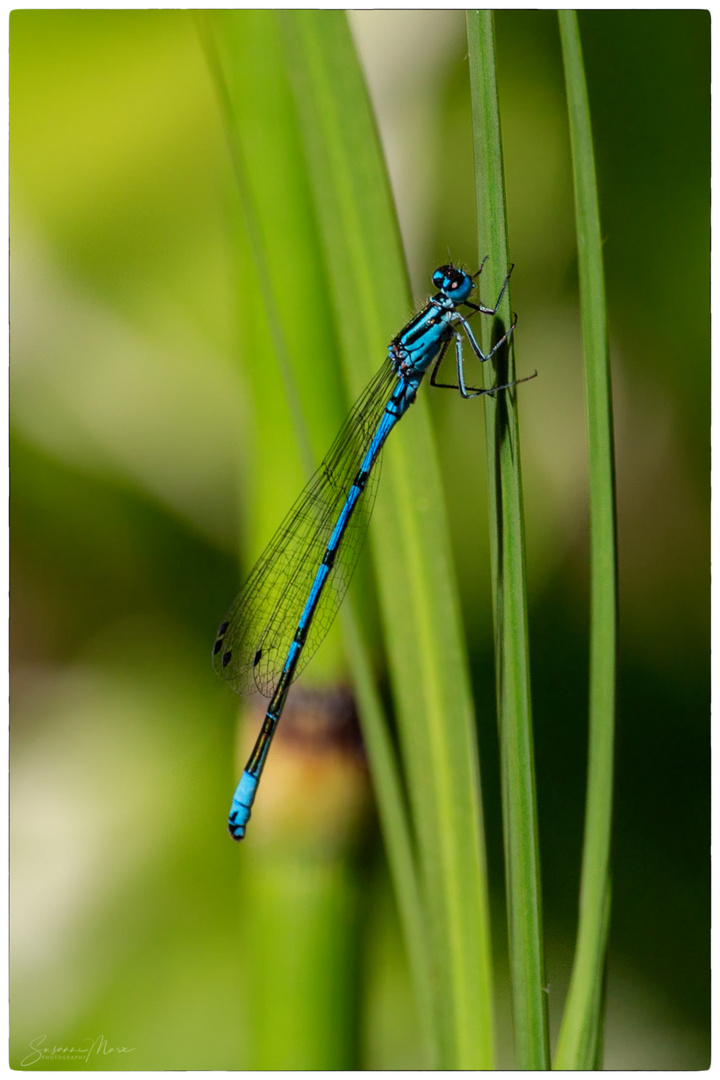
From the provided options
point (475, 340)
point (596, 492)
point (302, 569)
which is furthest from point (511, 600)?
point (302, 569)

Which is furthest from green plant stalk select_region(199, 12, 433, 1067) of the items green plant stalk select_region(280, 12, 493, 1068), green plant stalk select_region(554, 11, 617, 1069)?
green plant stalk select_region(554, 11, 617, 1069)

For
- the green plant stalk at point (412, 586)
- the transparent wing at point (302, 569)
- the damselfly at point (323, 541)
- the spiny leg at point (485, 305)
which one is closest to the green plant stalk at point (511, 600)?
the spiny leg at point (485, 305)

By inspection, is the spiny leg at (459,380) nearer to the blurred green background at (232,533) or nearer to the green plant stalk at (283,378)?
the blurred green background at (232,533)

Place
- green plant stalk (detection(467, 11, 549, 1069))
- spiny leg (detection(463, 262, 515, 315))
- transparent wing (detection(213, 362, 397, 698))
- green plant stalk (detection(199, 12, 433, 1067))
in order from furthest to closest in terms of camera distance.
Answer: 1. transparent wing (detection(213, 362, 397, 698))
2. green plant stalk (detection(199, 12, 433, 1067))
3. spiny leg (detection(463, 262, 515, 315))
4. green plant stalk (detection(467, 11, 549, 1069))

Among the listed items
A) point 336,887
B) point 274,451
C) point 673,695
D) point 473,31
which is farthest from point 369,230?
point 336,887

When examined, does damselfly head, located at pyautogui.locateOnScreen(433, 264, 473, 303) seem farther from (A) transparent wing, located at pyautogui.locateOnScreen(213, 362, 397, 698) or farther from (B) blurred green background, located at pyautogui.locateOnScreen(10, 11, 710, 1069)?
(A) transparent wing, located at pyautogui.locateOnScreen(213, 362, 397, 698)

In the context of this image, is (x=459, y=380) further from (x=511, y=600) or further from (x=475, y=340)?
(x=511, y=600)

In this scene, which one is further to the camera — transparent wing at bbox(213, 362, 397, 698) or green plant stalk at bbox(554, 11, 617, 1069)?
transparent wing at bbox(213, 362, 397, 698)
